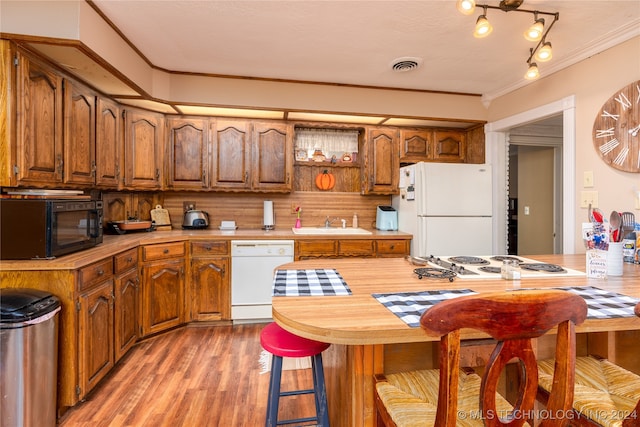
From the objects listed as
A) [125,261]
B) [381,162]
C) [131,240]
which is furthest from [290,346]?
[381,162]

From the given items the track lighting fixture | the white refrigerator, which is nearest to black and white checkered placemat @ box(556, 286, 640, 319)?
the track lighting fixture

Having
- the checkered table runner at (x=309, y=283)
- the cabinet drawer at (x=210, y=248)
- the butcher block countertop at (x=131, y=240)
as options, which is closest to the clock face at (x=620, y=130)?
the butcher block countertop at (x=131, y=240)

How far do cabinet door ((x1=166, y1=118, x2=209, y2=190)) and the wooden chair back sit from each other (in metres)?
3.05

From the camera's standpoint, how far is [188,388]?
6.79 feet

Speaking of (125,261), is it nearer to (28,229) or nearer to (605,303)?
(28,229)

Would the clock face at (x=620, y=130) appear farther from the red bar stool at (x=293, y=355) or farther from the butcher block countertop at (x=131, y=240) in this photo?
the red bar stool at (x=293, y=355)

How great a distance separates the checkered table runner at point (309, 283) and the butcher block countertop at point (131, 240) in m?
1.20

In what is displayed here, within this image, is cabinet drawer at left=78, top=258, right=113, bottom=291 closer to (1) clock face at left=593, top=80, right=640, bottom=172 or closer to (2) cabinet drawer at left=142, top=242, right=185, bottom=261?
(2) cabinet drawer at left=142, top=242, right=185, bottom=261

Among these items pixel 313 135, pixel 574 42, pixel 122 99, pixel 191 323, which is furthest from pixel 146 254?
pixel 574 42

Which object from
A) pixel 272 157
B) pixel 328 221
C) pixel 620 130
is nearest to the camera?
pixel 620 130

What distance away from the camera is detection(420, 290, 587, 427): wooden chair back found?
697 millimetres

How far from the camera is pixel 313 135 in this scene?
3.74m

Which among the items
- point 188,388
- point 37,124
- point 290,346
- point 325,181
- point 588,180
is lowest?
point 188,388

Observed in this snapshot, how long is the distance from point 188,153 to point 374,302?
2.81 metres
